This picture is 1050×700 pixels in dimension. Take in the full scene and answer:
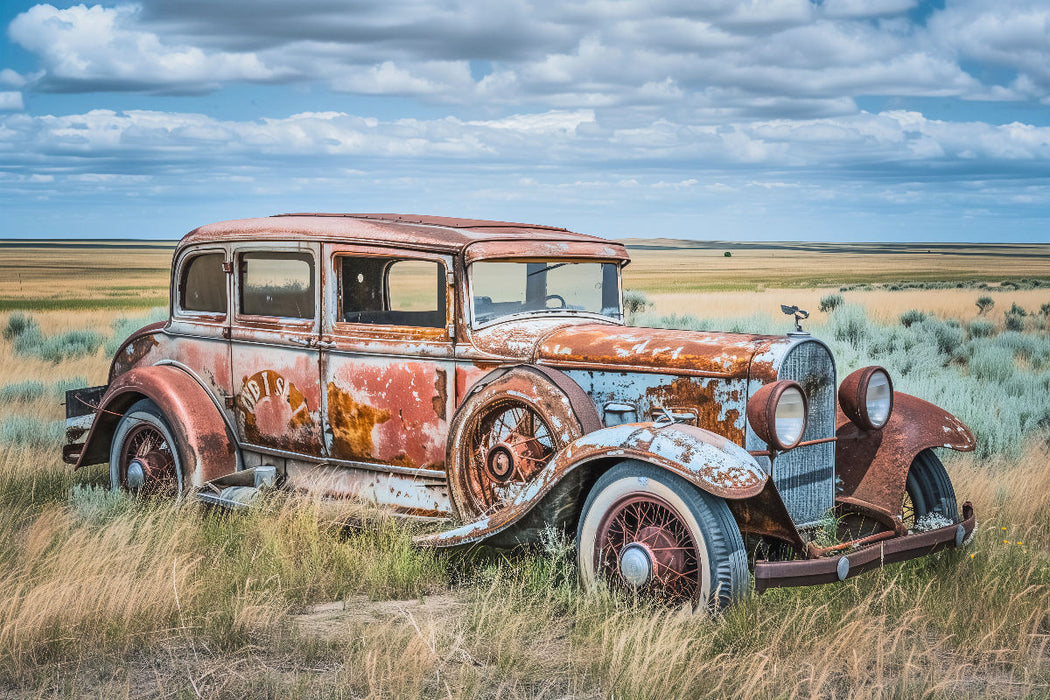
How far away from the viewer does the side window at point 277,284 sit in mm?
6152

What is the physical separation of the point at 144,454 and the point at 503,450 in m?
2.88

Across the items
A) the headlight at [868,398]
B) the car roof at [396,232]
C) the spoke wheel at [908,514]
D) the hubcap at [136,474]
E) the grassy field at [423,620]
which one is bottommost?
the grassy field at [423,620]

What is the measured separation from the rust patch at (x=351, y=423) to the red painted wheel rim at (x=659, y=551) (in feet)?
5.96

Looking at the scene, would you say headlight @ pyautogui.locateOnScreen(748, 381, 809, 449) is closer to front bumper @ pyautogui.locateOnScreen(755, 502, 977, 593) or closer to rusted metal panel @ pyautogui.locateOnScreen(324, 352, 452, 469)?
front bumper @ pyautogui.locateOnScreen(755, 502, 977, 593)

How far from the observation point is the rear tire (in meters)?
5.69

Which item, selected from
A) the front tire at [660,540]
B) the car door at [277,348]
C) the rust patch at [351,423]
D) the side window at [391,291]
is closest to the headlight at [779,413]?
the front tire at [660,540]

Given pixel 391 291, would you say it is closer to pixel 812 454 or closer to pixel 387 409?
pixel 387 409

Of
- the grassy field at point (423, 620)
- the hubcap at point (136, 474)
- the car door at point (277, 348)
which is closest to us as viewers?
the grassy field at point (423, 620)

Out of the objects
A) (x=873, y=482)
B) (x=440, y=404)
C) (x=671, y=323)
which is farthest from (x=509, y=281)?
(x=671, y=323)

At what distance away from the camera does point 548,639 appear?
14.5 feet

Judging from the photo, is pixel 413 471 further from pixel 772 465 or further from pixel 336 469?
pixel 772 465

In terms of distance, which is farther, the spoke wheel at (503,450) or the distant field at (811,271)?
the distant field at (811,271)

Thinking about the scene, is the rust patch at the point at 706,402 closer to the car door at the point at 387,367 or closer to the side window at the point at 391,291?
the car door at the point at 387,367

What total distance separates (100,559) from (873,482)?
416cm
